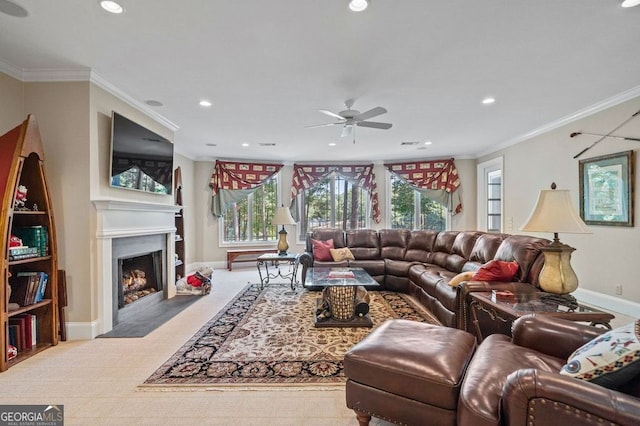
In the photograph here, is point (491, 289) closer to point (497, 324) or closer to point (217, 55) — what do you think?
point (497, 324)

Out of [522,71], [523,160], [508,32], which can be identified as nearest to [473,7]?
[508,32]

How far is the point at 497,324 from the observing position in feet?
7.36

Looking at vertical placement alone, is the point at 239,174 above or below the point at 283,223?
above

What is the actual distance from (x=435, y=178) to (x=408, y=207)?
3.04 ft

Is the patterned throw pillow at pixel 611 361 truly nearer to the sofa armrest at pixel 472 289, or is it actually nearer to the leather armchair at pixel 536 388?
the leather armchair at pixel 536 388

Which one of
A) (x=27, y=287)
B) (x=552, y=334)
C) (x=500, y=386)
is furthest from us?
(x=27, y=287)

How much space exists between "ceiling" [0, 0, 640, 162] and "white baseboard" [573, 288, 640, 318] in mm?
2383

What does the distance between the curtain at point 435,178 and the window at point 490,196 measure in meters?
0.46

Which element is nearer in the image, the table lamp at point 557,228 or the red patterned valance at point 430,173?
the table lamp at point 557,228

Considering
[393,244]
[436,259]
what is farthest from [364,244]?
[436,259]

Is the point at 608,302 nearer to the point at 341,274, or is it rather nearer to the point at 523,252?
the point at 523,252

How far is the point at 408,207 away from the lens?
7.41 metres

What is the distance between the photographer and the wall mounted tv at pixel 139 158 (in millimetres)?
3209

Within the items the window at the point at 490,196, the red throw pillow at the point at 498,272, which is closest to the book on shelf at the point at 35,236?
the red throw pillow at the point at 498,272
